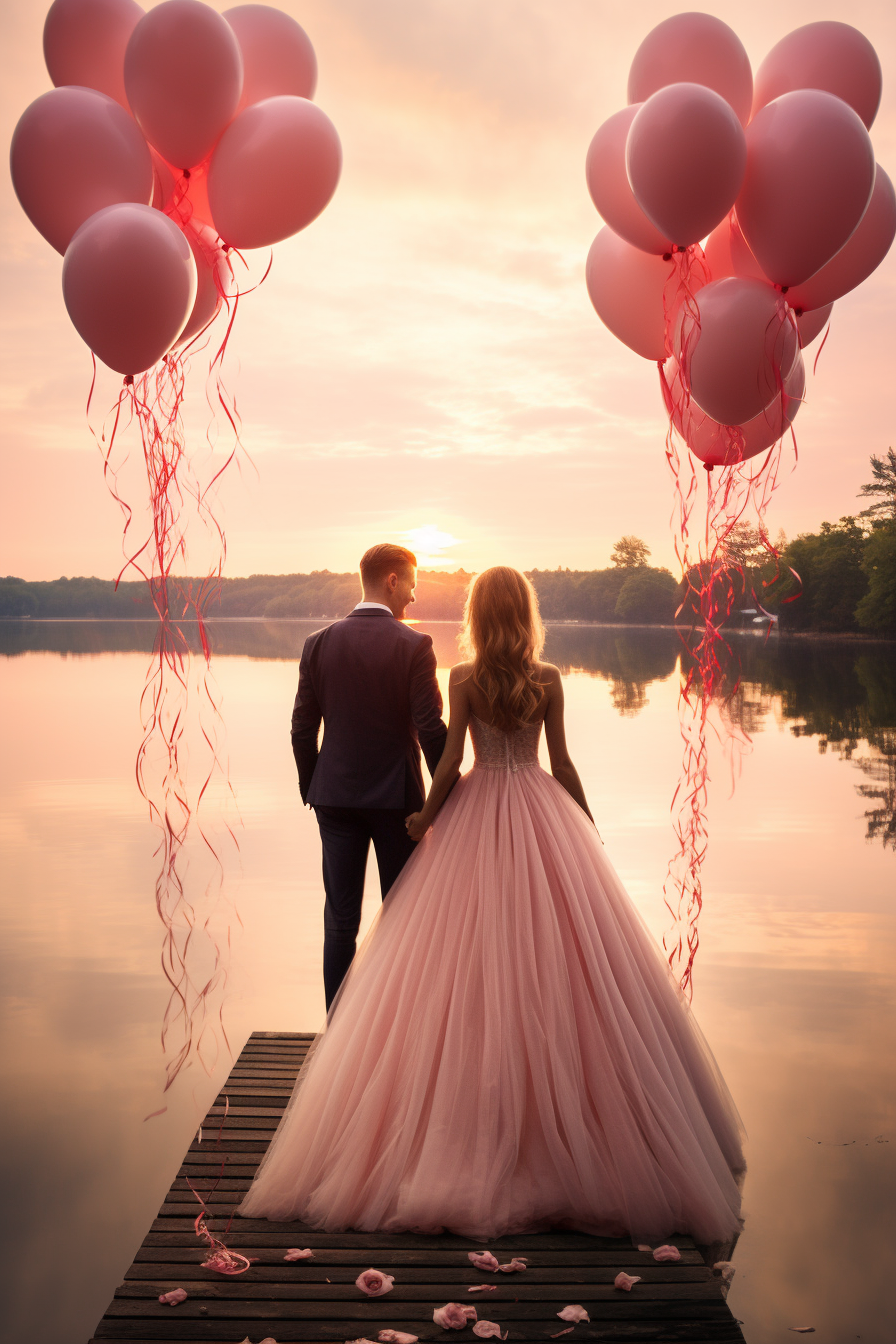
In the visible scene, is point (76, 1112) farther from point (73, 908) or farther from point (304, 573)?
point (304, 573)

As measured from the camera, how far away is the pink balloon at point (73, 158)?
7.68 feet

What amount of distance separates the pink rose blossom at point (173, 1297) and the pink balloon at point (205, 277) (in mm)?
2346

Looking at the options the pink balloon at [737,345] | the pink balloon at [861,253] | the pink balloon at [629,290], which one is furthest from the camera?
the pink balloon at [629,290]

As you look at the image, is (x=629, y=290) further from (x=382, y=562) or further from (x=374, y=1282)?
(x=374, y=1282)

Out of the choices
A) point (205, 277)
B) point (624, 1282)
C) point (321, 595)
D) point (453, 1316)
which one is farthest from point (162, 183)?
point (321, 595)

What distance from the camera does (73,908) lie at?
6.17 m

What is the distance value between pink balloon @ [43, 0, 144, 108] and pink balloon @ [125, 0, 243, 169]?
15cm

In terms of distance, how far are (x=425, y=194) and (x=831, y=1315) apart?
8.40 meters

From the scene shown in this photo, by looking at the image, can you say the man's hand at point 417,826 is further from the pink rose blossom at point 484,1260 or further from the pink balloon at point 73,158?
the pink balloon at point 73,158

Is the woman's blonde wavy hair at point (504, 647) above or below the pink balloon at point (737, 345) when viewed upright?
below

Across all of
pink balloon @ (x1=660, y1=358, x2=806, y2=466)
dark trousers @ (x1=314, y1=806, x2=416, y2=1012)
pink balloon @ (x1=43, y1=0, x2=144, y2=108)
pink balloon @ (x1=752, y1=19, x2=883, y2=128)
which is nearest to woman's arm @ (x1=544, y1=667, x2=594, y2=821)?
dark trousers @ (x1=314, y1=806, x2=416, y2=1012)

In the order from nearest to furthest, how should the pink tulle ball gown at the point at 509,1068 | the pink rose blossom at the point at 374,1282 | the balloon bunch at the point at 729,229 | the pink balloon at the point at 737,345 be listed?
the pink rose blossom at the point at 374,1282 < the pink tulle ball gown at the point at 509,1068 < the balloon bunch at the point at 729,229 < the pink balloon at the point at 737,345

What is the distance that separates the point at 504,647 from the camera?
8.42ft

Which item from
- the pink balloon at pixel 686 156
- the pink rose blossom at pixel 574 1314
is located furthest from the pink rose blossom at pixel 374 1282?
the pink balloon at pixel 686 156
